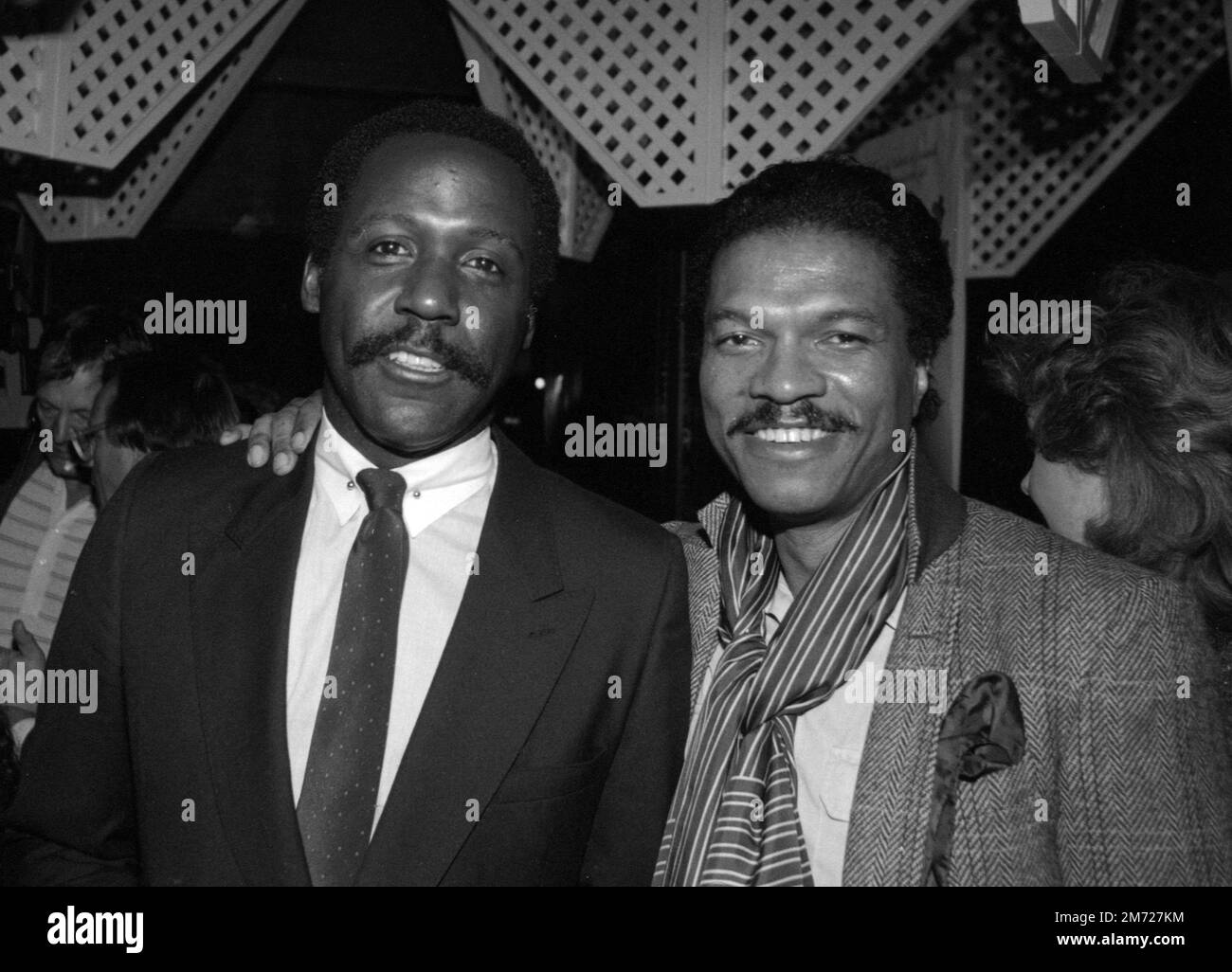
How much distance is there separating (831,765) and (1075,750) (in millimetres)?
348

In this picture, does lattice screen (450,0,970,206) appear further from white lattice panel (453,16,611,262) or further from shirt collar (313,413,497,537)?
shirt collar (313,413,497,537)

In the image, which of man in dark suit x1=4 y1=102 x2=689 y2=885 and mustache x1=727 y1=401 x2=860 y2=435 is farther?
mustache x1=727 y1=401 x2=860 y2=435

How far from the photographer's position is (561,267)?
4363 millimetres

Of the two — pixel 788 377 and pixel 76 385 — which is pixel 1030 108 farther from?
pixel 76 385

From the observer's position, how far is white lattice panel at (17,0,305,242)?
4.18 metres

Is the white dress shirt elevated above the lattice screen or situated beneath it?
situated beneath

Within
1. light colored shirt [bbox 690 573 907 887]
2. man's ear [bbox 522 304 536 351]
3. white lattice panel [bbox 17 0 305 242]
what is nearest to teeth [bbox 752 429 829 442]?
light colored shirt [bbox 690 573 907 887]

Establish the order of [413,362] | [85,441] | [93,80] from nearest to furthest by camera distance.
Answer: [413,362], [85,441], [93,80]

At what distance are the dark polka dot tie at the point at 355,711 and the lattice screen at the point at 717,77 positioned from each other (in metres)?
1.86

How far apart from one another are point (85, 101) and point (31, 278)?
1.31 metres

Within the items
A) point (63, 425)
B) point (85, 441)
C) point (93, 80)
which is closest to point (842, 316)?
point (85, 441)

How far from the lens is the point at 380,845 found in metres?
1.35

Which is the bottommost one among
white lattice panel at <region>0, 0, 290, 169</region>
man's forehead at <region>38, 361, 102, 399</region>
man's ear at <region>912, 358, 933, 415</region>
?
man's ear at <region>912, 358, 933, 415</region>

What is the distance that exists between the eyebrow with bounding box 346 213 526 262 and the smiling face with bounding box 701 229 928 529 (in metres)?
0.37
